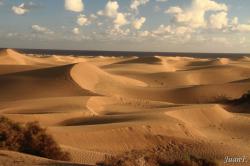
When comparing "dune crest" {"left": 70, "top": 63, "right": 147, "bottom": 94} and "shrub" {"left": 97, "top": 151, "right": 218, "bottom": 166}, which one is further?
"dune crest" {"left": 70, "top": 63, "right": 147, "bottom": 94}

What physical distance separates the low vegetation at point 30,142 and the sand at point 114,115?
672 mm

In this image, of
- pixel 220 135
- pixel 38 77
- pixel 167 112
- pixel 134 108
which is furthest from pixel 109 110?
pixel 38 77

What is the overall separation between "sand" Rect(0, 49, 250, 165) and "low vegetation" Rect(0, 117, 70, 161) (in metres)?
0.67

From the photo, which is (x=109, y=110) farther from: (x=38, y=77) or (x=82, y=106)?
(x=38, y=77)

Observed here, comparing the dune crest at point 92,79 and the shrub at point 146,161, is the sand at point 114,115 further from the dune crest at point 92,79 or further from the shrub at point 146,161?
the shrub at point 146,161

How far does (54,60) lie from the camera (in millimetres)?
71375

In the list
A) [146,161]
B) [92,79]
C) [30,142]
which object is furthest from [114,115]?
[92,79]

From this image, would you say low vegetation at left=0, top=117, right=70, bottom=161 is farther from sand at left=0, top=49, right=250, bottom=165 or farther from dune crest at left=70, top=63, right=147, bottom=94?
dune crest at left=70, top=63, right=147, bottom=94

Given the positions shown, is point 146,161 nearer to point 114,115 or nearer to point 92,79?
point 114,115

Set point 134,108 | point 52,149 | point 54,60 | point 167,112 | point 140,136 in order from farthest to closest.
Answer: point 54,60, point 134,108, point 167,112, point 140,136, point 52,149

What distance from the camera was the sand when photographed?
14.1m

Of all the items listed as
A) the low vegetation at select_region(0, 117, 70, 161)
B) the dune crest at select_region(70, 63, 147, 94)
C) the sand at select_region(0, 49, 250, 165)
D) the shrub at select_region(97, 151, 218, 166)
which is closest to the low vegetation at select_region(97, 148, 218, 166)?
the shrub at select_region(97, 151, 218, 166)

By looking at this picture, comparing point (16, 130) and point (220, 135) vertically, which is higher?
point (16, 130)

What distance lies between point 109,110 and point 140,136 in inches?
317
